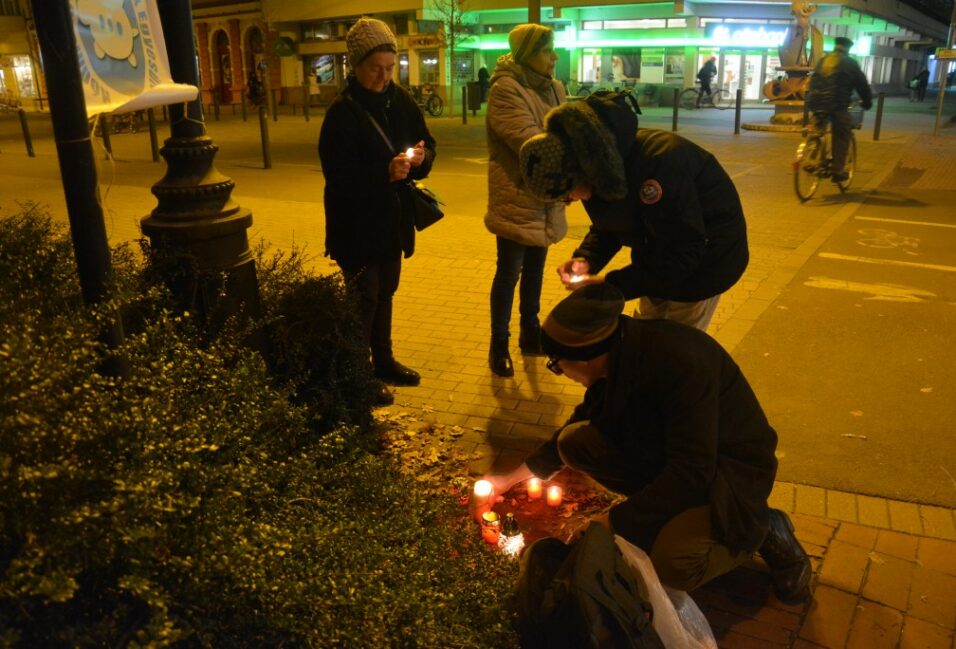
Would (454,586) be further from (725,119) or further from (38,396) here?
(725,119)

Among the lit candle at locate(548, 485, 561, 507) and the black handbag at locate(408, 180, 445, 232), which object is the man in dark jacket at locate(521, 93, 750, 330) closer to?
the lit candle at locate(548, 485, 561, 507)

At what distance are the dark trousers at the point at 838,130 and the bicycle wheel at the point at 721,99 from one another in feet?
63.0

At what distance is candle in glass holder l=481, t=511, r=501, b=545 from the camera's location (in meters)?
3.10

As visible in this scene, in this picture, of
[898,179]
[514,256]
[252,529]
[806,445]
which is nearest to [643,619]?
A: [252,529]

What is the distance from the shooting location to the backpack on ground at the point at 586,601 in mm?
2104

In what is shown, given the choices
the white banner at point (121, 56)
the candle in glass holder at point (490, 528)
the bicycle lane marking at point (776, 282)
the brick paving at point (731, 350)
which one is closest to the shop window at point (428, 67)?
the brick paving at point (731, 350)

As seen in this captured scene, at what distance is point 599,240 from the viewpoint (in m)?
3.66

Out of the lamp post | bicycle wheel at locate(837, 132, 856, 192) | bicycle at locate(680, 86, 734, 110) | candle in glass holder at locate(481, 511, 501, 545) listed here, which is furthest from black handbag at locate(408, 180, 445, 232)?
bicycle at locate(680, 86, 734, 110)

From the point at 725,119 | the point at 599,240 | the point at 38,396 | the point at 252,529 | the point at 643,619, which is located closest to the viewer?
the point at 38,396

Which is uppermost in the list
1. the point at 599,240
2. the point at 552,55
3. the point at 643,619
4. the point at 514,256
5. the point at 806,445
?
the point at 552,55

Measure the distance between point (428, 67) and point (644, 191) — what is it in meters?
31.9

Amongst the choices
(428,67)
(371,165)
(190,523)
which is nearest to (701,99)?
(428,67)

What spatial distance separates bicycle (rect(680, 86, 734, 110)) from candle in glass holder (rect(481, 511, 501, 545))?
1083 inches

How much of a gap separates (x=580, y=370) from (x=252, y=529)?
1.11 m
